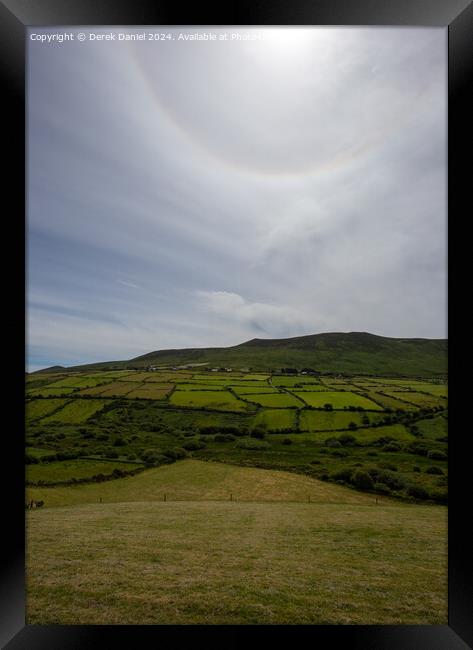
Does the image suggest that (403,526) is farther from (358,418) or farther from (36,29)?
(36,29)

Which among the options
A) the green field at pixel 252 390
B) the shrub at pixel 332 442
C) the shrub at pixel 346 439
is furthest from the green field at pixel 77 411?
the shrub at pixel 346 439

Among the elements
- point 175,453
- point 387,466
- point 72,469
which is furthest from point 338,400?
point 72,469

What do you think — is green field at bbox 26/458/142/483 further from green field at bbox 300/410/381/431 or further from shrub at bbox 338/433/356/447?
shrub at bbox 338/433/356/447

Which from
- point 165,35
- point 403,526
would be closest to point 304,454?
point 403,526

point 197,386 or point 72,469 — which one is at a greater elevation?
point 197,386

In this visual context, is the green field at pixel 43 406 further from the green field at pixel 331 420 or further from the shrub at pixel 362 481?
the shrub at pixel 362 481

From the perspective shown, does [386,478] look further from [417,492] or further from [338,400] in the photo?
[338,400]
